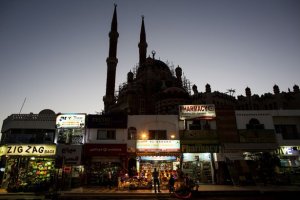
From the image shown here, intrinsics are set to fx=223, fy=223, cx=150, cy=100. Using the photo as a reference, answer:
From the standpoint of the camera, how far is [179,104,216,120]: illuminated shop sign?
22578 mm

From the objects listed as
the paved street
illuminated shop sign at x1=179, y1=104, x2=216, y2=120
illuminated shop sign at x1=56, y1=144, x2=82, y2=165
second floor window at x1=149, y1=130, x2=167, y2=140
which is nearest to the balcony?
illuminated shop sign at x1=179, y1=104, x2=216, y2=120

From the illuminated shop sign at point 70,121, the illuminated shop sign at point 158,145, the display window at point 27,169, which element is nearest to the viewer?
the display window at point 27,169

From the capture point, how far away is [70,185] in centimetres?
1859

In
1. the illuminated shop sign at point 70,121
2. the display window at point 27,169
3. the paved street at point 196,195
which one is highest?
the illuminated shop sign at point 70,121

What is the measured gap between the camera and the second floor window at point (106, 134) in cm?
2235

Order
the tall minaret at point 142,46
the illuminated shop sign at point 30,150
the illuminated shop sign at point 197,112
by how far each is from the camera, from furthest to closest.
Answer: the tall minaret at point 142,46 → the illuminated shop sign at point 197,112 → the illuminated shop sign at point 30,150

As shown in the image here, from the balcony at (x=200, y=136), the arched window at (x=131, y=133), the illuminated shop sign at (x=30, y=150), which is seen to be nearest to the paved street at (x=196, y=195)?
the illuminated shop sign at (x=30, y=150)

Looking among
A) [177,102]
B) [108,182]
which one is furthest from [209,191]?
[177,102]

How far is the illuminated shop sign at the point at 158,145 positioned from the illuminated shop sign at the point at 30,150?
8.32 metres

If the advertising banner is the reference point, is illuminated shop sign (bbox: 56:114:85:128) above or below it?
above

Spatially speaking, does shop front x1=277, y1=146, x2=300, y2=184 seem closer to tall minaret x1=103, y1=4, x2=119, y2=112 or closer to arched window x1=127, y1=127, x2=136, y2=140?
arched window x1=127, y1=127, x2=136, y2=140

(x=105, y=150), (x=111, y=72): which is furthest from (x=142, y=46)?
(x=105, y=150)

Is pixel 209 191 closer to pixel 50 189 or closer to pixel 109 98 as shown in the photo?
pixel 50 189

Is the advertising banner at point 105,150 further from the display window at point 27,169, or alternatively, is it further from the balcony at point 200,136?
the balcony at point 200,136
